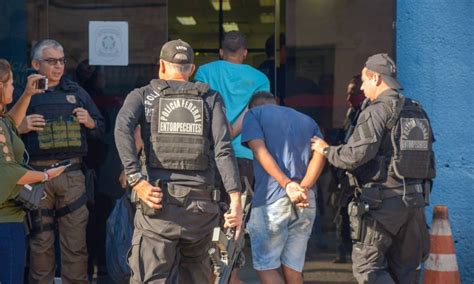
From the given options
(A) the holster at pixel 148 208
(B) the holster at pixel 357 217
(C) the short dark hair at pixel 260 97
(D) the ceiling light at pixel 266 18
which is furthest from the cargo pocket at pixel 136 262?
(D) the ceiling light at pixel 266 18

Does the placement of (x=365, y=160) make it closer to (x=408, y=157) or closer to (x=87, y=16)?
(x=408, y=157)

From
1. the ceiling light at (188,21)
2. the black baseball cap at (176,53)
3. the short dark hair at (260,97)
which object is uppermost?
the ceiling light at (188,21)

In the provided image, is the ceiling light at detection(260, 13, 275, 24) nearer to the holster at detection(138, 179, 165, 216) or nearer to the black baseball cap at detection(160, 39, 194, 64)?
the black baseball cap at detection(160, 39, 194, 64)

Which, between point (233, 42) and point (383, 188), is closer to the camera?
point (383, 188)

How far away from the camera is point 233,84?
666cm

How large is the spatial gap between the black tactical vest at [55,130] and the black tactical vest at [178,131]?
1.28 meters

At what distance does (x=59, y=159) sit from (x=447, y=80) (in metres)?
3.17

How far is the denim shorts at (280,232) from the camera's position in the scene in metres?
6.27

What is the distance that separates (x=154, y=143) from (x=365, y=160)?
1.55m

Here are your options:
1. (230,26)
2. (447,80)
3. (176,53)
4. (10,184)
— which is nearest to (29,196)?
(10,184)

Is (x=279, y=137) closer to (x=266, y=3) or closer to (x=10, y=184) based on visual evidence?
(x=10, y=184)

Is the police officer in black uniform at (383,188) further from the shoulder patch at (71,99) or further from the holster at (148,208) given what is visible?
the shoulder patch at (71,99)

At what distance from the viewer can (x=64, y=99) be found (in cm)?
652

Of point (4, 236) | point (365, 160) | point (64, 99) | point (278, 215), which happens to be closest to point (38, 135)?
point (64, 99)
